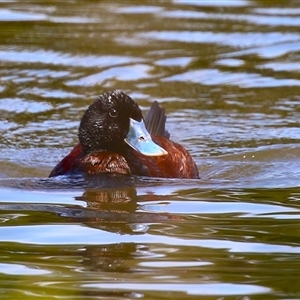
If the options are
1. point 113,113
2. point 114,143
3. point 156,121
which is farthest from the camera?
point 156,121

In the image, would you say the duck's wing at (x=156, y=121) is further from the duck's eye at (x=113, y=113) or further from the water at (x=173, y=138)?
the duck's eye at (x=113, y=113)

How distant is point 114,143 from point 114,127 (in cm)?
14

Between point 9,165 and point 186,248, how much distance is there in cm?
402

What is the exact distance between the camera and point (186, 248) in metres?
4.74

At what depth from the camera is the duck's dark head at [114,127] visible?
23.4 ft

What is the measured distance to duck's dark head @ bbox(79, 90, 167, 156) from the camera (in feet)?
23.4

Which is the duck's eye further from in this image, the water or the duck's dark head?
the water

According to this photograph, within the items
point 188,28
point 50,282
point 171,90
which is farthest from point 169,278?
point 188,28

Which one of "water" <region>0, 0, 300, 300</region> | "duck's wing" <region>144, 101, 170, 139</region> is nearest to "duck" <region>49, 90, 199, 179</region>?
"water" <region>0, 0, 300, 300</region>

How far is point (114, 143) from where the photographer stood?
726 cm

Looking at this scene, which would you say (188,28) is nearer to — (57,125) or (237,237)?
(57,125)

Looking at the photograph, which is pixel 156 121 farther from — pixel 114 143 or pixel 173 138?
pixel 114 143

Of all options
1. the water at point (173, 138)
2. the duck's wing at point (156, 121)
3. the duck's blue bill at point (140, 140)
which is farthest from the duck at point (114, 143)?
the duck's wing at point (156, 121)

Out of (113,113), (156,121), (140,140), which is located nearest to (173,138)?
(156,121)
